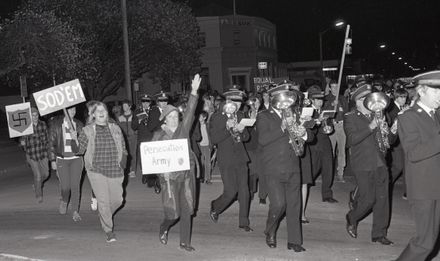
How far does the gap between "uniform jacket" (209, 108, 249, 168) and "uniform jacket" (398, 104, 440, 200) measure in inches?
119

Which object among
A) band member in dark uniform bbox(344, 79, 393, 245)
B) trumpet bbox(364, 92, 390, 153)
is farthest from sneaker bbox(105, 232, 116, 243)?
trumpet bbox(364, 92, 390, 153)

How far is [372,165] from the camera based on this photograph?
23.1 feet

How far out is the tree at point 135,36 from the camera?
104 ft

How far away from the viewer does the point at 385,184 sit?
23.3 feet

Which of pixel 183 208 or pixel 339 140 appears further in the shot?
pixel 339 140

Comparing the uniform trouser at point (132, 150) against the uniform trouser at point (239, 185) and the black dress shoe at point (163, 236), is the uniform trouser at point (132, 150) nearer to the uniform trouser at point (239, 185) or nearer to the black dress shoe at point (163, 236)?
the uniform trouser at point (239, 185)

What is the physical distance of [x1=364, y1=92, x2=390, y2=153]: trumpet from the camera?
274 inches

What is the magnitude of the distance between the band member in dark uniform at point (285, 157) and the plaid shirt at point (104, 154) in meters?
2.00

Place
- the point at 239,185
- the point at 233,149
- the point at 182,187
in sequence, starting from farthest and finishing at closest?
the point at 239,185 < the point at 233,149 < the point at 182,187

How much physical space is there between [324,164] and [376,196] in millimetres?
2479

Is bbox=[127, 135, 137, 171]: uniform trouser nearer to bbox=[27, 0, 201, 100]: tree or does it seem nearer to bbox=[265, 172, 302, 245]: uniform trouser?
bbox=[265, 172, 302, 245]: uniform trouser

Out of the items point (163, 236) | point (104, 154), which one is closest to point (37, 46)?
point (104, 154)

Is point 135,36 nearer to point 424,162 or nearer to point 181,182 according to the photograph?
point 181,182

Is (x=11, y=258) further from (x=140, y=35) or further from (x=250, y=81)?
(x=250, y=81)
